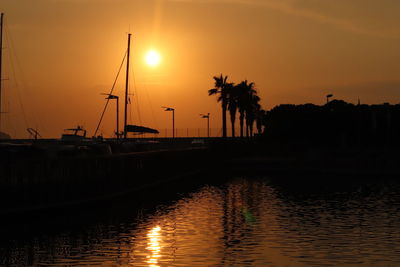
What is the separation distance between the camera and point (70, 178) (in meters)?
29.6

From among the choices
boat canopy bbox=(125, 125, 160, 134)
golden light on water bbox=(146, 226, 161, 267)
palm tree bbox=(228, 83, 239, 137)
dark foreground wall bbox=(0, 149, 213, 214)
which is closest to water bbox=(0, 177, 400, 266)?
golden light on water bbox=(146, 226, 161, 267)

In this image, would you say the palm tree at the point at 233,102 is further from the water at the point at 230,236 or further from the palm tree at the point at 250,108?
the water at the point at 230,236

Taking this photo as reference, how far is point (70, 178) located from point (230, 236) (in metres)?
10.9

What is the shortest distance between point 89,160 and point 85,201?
99.6 inches

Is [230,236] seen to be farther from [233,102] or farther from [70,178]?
[233,102]

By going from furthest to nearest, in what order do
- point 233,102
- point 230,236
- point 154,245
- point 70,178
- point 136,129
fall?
point 136,129 < point 233,102 < point 70,178 < point 230,236 < point 154,245

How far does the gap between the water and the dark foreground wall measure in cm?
260

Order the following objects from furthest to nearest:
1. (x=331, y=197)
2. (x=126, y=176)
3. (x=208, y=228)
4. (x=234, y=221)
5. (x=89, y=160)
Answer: (x=126, y=176), (x=331, y=197), (x=89, y=160), (x=234, y=221), (x=208, y=228)

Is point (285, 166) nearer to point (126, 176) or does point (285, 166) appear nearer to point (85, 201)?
point (126, 176)

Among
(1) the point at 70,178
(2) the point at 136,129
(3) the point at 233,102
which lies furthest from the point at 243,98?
(1) the point at 70,178

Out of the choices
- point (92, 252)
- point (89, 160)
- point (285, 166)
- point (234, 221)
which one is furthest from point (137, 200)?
point (285, 166)

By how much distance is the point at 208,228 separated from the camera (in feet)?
75.7

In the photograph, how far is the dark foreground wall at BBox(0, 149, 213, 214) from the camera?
25031mm

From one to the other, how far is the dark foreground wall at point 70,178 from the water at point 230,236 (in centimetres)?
260
